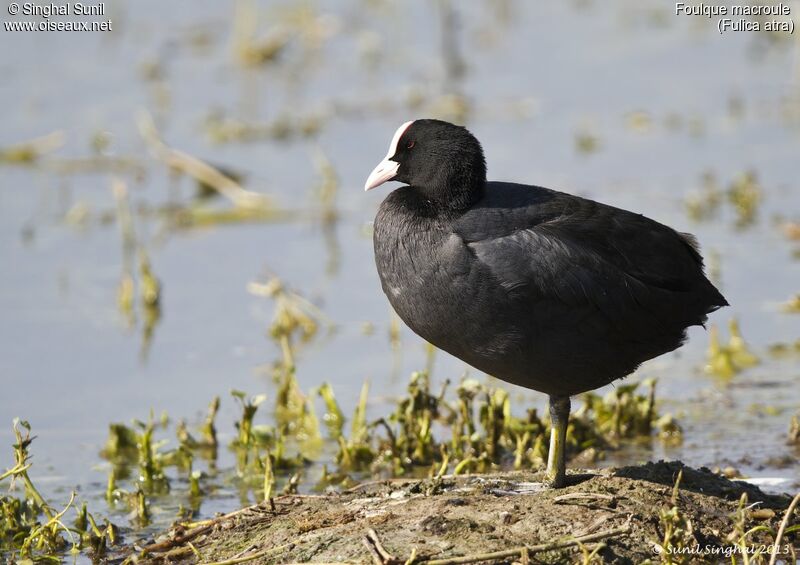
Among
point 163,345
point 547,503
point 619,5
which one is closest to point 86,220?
point 163,345

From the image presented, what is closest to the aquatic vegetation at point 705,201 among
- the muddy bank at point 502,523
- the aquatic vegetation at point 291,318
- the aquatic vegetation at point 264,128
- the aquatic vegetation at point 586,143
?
the aquatic vegetation at point 586,143

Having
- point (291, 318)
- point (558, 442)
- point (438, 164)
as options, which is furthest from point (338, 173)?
point (558, 442)

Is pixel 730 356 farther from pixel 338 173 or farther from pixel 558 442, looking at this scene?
pixel 338 173

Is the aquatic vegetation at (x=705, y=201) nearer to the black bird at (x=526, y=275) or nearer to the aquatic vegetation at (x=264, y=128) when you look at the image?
the aquatic vegetation at (x=264, y=128)

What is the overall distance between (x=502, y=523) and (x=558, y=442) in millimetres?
526

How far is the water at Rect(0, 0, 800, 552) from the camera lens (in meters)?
6.65

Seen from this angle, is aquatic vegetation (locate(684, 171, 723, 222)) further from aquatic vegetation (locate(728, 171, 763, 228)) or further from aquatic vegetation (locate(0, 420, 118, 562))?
aquatic vegetation (locate(0, 420, 118, 562))

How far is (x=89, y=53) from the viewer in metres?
11.9

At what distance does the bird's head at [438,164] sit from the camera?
488 cm

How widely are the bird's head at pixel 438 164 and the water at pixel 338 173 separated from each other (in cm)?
149

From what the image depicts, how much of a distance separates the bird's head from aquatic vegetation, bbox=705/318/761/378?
215 cm

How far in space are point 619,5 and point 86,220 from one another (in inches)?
232

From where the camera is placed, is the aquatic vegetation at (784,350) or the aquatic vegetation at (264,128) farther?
the aquatic vegetation at (264,128)

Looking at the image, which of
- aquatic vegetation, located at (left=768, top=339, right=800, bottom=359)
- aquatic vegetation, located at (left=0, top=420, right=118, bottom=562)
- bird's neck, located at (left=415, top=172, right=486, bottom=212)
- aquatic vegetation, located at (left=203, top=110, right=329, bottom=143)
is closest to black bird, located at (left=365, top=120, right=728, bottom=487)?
bird's neck, located at (left=415, top=172, right=486, bottom=212)
